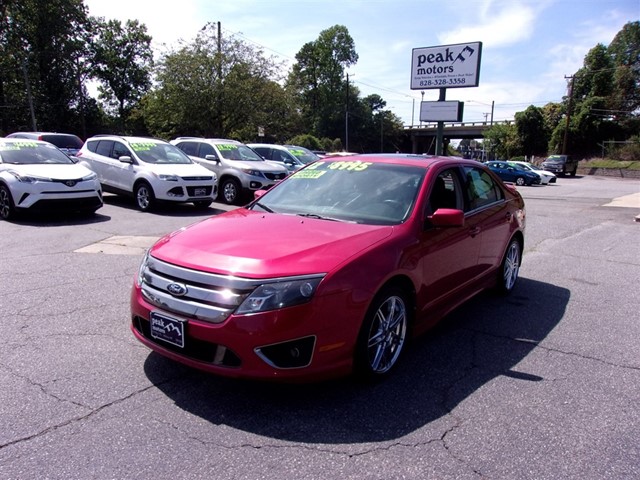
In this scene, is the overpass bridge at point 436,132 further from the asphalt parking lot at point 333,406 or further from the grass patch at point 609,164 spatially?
the asphalt parking lot at point 333,406

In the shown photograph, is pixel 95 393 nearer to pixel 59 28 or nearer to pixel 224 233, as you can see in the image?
pixel 224 233

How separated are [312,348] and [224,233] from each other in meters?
1.15

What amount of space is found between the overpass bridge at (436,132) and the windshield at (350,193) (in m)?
78.8

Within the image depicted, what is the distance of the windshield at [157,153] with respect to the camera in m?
11.8

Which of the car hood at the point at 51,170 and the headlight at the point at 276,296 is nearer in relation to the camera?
the headlight at the point at 276,296

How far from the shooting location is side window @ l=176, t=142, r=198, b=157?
1452 cm

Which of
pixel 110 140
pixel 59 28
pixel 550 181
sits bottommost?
pixel 550 181

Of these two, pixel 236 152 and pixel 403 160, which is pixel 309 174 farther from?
pixel 236 152

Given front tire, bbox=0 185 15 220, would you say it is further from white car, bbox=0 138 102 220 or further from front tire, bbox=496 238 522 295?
front tire, bbox=496 238 522 295

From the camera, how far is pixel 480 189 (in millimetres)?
5102

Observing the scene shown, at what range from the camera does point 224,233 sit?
3.49 m

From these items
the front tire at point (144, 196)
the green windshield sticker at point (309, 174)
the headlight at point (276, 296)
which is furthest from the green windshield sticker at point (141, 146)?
the headlight at point (276, 296)

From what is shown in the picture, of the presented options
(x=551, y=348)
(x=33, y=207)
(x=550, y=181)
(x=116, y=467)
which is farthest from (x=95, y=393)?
(x=550, y=181)

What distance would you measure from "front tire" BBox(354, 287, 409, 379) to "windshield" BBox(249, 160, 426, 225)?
26.3 inches
